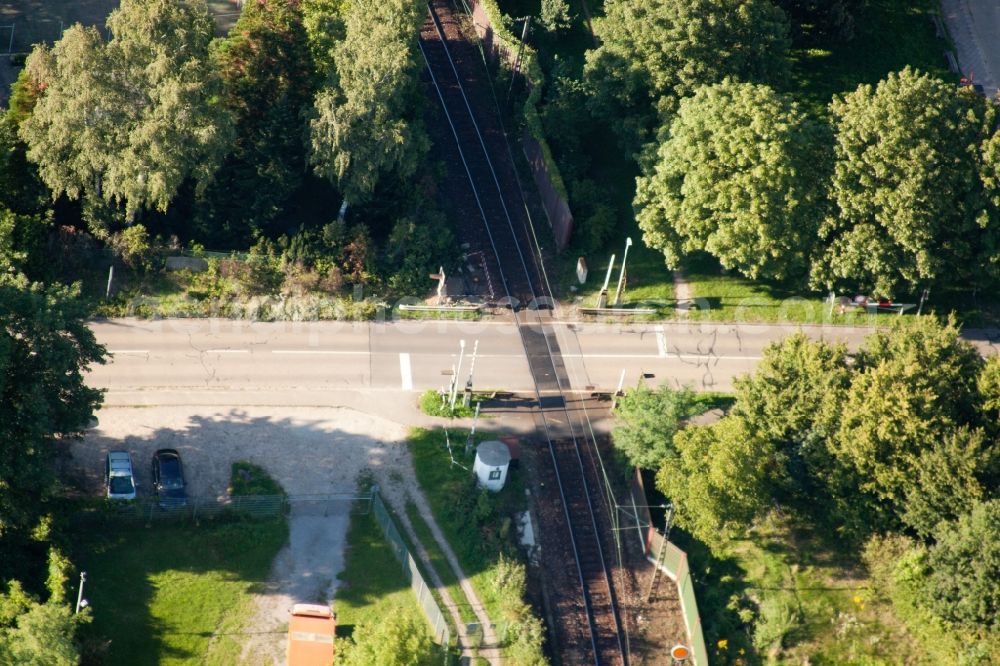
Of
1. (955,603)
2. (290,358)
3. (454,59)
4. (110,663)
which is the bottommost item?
(110,663)

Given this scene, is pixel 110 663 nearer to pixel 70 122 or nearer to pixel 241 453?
pixel 241 453

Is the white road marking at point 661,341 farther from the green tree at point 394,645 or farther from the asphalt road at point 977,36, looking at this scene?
the asphalt road at point 977,36

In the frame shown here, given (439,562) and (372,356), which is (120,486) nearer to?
(372,356)

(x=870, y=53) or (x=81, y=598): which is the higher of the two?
(x=870, y=53)

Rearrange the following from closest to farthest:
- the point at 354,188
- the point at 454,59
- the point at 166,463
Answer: the point at 166,463 < the point at 354,188 < the point at 454,59

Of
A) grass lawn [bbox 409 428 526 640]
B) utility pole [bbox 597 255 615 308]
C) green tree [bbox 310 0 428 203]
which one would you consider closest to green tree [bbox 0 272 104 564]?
grass lawn [bbox 409 428 526 640]

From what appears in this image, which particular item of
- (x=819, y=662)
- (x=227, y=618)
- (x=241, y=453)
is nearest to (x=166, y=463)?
(x=241, y=453)

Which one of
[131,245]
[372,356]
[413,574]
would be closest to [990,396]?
[413,574]
